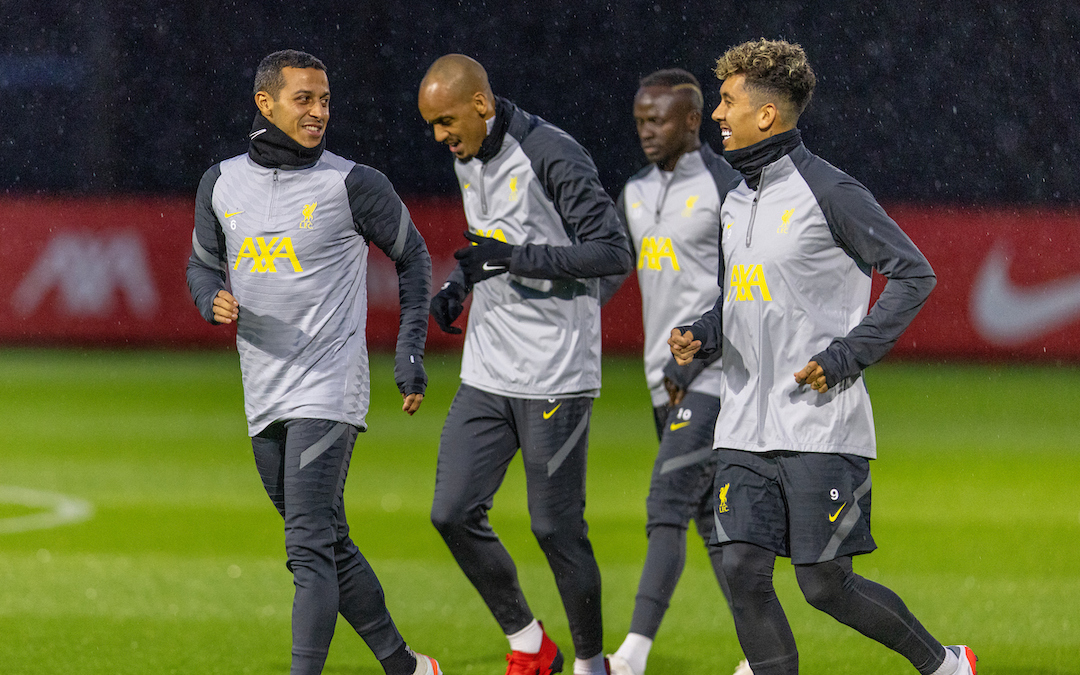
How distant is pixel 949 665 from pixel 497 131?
221cm

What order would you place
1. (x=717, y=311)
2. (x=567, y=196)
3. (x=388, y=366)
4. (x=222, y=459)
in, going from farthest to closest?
(x=388, y=366), (x=222, y=459), (x=567, y=196), (x=717, y=311)

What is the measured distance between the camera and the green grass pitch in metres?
5.22

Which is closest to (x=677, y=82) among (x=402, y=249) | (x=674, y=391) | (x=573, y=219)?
(x=573, y=219)

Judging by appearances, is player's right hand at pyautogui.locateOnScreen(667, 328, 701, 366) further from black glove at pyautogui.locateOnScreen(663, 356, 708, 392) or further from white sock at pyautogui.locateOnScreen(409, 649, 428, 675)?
white sock at pyautogui.locateOnScreen(409, 649, 428, 675)

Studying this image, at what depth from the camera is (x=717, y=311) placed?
402 centimetres

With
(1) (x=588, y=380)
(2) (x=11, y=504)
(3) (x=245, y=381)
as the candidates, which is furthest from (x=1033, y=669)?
(2) (x=11, y=504)

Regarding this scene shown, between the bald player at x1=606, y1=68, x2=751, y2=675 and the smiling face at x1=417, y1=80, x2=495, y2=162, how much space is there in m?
0.74

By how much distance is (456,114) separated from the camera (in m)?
4.43

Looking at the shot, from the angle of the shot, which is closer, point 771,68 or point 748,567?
point 748,567

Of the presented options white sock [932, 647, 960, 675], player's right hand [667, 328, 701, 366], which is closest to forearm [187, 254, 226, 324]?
player's right hand [667, 328, 701, 366]

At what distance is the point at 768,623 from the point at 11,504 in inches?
265

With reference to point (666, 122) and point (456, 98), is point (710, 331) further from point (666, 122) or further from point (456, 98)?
point (666, 122)

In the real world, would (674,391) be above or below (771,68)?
below

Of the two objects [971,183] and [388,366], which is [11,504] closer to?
[388,366]
